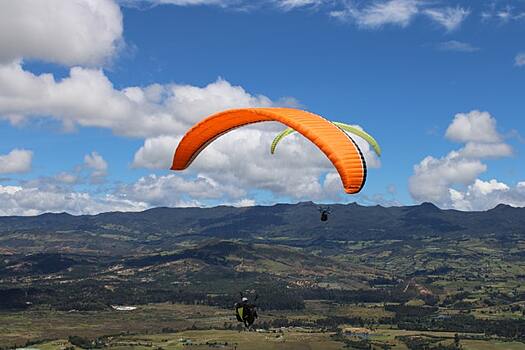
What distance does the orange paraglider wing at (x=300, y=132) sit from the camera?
106 feet

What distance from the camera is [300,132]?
3603cm

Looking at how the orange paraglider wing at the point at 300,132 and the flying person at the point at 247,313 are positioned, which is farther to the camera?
the flying person at the point at 247,313

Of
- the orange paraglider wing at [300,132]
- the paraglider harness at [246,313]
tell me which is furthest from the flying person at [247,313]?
the orange paraglider wing at [300,132]

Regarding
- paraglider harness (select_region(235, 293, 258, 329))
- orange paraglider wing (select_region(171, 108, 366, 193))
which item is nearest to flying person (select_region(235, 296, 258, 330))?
paraglider harness (select_region(235, 293, 258, 329))

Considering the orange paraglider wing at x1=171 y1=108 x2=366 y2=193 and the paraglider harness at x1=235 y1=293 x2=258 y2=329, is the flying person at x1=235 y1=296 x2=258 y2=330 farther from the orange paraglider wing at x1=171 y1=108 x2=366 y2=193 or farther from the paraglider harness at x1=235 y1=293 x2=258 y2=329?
the orange paraglider wing at x1=171 y1=108 x2=366 y2=193

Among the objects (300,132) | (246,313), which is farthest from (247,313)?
(300,132)

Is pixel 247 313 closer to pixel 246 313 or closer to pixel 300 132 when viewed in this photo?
pixel 246 313

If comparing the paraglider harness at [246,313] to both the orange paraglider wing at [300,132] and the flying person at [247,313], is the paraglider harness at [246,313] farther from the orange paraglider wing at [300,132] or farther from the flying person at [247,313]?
the orange paraglider wing at [300,132]

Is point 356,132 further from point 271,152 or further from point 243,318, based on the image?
point 243,318

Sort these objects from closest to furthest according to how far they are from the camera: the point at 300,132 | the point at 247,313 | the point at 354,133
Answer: the point at 300,132 → the point at 247,313 → the point at 354,133

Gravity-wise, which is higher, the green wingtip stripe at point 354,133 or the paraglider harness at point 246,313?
the green wingtip stripe at point 354,133

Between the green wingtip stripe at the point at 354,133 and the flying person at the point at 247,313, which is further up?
the green wingtip stripe at the point at 354,133

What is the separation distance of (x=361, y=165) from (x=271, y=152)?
15.2 meters

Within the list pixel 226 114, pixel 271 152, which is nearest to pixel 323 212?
pixel 271 152
